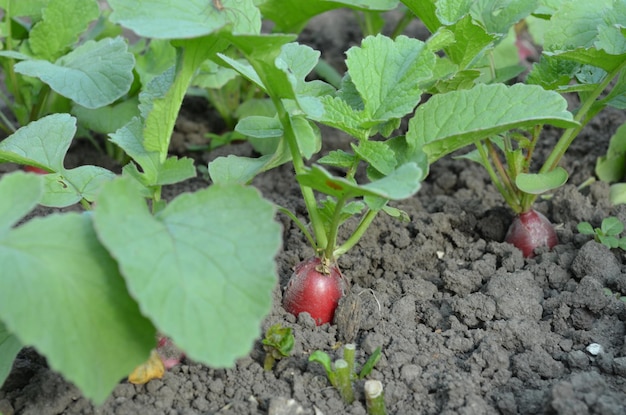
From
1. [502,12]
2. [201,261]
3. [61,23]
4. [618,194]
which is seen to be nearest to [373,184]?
[201,261]

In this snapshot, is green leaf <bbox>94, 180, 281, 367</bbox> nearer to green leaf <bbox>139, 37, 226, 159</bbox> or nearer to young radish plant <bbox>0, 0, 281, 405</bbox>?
young radish plant <bbox>0, 0, 281, 405</bbox>

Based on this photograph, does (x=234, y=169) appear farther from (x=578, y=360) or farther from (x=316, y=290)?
(x=578, y=360)

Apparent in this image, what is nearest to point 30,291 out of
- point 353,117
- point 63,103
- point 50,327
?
point 50,327

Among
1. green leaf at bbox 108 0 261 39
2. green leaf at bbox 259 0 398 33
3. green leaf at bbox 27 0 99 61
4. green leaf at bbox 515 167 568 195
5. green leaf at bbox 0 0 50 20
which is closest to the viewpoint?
green leaf at bbox 108 0 261 39

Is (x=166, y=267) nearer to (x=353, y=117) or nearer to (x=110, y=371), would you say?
(x=110, y=371)

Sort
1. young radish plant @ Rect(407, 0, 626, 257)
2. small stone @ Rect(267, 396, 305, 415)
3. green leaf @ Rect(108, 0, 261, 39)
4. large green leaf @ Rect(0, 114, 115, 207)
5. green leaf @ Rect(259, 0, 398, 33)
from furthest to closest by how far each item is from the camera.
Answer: green leaf @ Rect(259, 0, 398, 33), large green leaf @ Rect(0, 114, 115, 207), young radish plant @ Rect(407, 0, 626, 257), small stone @ Rect(267, 396, 305, 415), green leaf @ Rect(108, 0, 261, 39)

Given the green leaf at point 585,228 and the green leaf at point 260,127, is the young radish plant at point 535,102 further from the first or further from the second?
the green leaf at point 260,127

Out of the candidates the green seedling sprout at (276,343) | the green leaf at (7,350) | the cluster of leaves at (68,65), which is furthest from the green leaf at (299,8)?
the green leaf at (7,350)

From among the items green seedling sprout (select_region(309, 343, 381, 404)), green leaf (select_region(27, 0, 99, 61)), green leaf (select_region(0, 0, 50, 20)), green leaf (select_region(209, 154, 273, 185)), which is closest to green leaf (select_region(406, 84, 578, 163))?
green leaf (select_region(209, 154, 273, 185))
